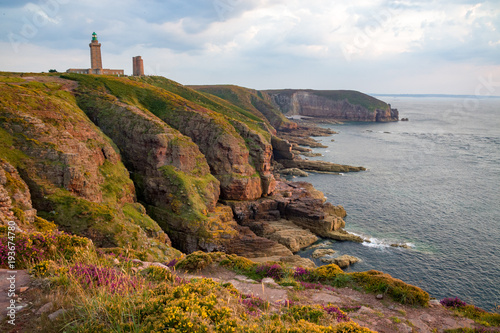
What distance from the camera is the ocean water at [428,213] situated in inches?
1710

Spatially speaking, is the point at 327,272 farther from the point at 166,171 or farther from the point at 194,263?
the point at 166,171

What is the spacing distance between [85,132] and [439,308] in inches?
1890

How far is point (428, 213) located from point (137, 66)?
10195cm

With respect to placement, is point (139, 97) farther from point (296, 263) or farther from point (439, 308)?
point (439, 308)

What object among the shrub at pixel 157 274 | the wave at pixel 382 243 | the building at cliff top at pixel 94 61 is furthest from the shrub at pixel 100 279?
the building at cliff top at pixel 94 61

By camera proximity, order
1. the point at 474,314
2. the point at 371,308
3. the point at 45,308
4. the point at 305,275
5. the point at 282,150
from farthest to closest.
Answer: the point at 282,150, the point at 305,275, the point at 474,314, the point at 371,308, the point at 45,308

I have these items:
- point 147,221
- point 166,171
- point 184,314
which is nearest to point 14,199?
point 147,221

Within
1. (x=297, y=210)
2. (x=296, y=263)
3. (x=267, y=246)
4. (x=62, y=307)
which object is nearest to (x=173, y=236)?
(x=267, y=246)

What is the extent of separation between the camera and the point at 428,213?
63.4 m

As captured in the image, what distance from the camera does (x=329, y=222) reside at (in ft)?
188

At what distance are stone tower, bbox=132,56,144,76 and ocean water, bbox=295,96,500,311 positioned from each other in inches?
Answer: 2806

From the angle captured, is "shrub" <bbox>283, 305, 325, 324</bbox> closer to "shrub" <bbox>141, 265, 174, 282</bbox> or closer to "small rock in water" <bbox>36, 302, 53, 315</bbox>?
"shrub" <bbox>141, 265, 174, 282</bbox>

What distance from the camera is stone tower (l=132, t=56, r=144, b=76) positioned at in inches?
4409

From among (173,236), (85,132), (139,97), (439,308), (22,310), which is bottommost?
(173,236)
